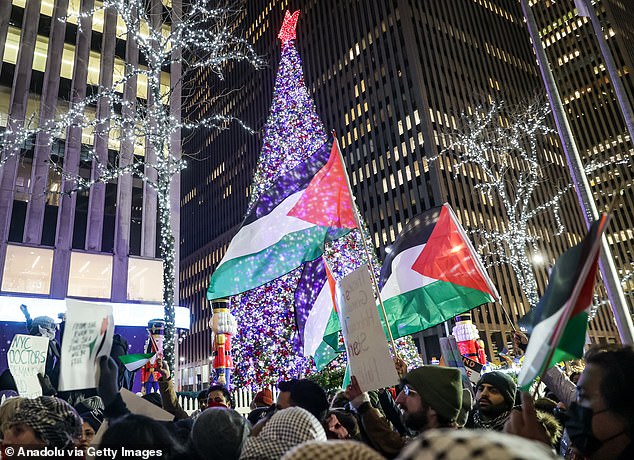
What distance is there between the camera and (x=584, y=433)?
87.3 inches

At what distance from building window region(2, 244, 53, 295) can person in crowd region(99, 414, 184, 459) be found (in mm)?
21629

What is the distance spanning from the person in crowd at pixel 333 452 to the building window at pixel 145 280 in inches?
926

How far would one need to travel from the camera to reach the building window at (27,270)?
66.7ft

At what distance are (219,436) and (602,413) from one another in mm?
1883

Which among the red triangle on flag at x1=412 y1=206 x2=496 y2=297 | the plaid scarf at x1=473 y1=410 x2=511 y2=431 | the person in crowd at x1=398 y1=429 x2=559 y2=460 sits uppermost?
the red triangle on flag at x1=412 y1=206 x2=496 y2=297

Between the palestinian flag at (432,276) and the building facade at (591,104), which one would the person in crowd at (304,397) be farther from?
the building facade at (591,104)

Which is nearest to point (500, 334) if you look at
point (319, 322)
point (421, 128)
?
point (421, 128)

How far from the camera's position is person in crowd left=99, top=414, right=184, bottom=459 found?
2.16m

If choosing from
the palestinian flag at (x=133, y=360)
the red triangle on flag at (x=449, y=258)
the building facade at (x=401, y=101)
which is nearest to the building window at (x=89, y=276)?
the palestinian flag at (x=133, y=360)

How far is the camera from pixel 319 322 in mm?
8141

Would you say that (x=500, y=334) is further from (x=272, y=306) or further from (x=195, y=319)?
(x=195, y=319)

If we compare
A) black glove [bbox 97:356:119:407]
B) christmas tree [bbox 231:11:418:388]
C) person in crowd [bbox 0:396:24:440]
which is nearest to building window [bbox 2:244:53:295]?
christmas tree [bbox 231:11:418:388]

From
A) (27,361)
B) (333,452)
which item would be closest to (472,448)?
(333,452)

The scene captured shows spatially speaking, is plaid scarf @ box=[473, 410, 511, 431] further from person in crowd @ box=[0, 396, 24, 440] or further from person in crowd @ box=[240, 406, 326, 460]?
person in crowd @ box=[0, 396, 24, 440]
